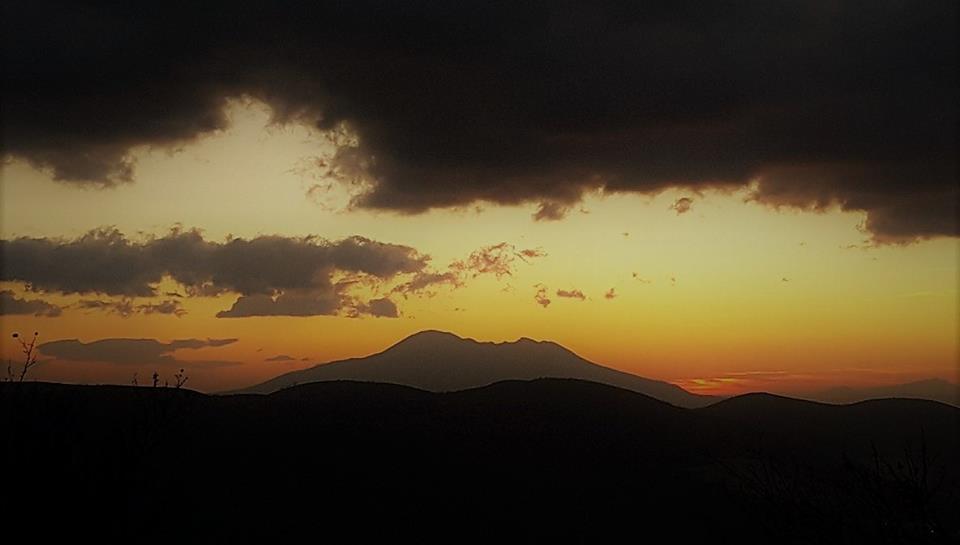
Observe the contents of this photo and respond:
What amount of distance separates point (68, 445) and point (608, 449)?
62.9 metres

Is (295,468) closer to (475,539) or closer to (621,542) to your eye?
(475,539)

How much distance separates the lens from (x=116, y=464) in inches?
623

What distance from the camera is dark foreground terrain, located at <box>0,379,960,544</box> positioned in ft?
51.1

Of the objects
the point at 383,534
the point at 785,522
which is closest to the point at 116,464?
the point at 785,522

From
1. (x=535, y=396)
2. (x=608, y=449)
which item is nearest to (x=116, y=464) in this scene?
(x=608, y=449)

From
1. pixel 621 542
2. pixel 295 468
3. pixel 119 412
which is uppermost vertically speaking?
pixel 119 412

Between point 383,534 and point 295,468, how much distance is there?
10202 millimetres

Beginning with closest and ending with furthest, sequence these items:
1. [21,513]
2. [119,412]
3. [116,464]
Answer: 1. [21,513]
2. [116,464]
3. [119,412]

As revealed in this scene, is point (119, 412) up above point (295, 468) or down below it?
above

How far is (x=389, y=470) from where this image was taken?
59969 millimetres

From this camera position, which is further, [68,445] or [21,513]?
[68,445]

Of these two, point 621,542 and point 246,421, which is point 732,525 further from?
point 246,421

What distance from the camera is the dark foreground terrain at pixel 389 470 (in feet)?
51.1

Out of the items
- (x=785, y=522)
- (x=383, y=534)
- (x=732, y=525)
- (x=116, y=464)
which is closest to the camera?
(x=785, y=522)
